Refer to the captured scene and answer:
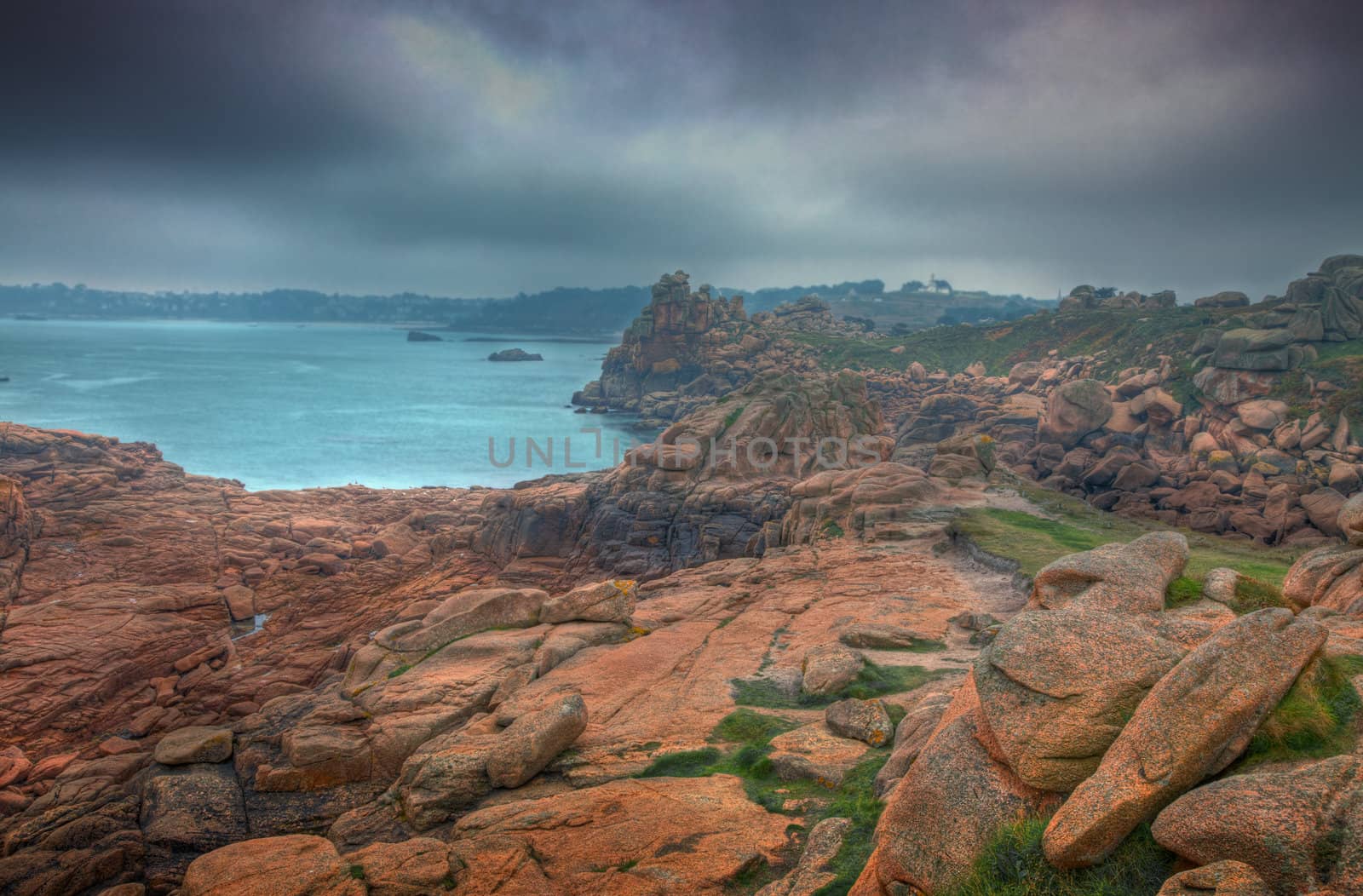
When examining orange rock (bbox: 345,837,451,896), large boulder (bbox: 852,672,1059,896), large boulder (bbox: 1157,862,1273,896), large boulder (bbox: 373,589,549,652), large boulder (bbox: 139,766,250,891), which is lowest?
large boulder (bbox: 139,766,250,891)

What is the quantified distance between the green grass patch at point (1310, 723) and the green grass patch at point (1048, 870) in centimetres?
119

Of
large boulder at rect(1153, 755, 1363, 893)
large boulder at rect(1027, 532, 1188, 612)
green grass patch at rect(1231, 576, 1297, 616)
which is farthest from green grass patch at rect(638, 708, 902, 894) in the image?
green grass patch at rect(1231, 576, 1297, 616)

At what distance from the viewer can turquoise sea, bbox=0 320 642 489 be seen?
240ft

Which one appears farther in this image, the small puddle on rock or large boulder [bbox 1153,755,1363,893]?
the small puddle on rock

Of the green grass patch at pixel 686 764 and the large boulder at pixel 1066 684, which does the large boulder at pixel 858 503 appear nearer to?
the green grass patch at pixel 686 764

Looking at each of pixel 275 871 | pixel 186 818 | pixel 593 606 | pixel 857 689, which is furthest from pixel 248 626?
A: pixel 857 689

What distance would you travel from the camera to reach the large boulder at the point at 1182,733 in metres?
5.98

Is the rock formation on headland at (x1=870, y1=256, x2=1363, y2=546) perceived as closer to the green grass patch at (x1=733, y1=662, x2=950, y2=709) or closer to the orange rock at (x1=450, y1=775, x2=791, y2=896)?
the green grass patch at (x1=733, y1=662, x2=950, y2=709)

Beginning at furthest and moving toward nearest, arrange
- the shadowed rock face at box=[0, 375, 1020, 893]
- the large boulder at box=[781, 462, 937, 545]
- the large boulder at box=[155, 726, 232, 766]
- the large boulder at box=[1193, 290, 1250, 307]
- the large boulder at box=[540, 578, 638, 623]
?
the large boulder at box=[1193, 290, 1250, 307]
the large boulder at box=[781, 462, 937, 545]
the large boulder at box=[540, 578, 638, 623]
the large boulder at box=[155, 726, 232, 766]
the shadowed rock face at box=[0, 375, 1020, 893]

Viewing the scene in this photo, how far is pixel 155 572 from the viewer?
33.1 m

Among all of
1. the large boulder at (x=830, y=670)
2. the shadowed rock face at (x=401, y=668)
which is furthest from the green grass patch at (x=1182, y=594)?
the large boulder at (x=830, y=670)

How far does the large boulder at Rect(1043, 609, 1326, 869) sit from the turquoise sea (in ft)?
214

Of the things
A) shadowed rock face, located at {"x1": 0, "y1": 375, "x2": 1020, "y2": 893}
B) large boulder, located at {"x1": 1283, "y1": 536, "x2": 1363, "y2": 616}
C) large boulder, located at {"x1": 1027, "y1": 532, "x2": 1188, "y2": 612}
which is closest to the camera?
shadowed rock face, located at {"x1": 0, "y1": 375, "x2": 1020, "y2": 893}

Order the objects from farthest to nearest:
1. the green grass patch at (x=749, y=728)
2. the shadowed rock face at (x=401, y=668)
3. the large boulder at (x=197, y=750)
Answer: the large boulder at (x=197, y=750) → the green grass patch at (x=749, y=728) → the shadowed rock face at (x=401, y=668)
